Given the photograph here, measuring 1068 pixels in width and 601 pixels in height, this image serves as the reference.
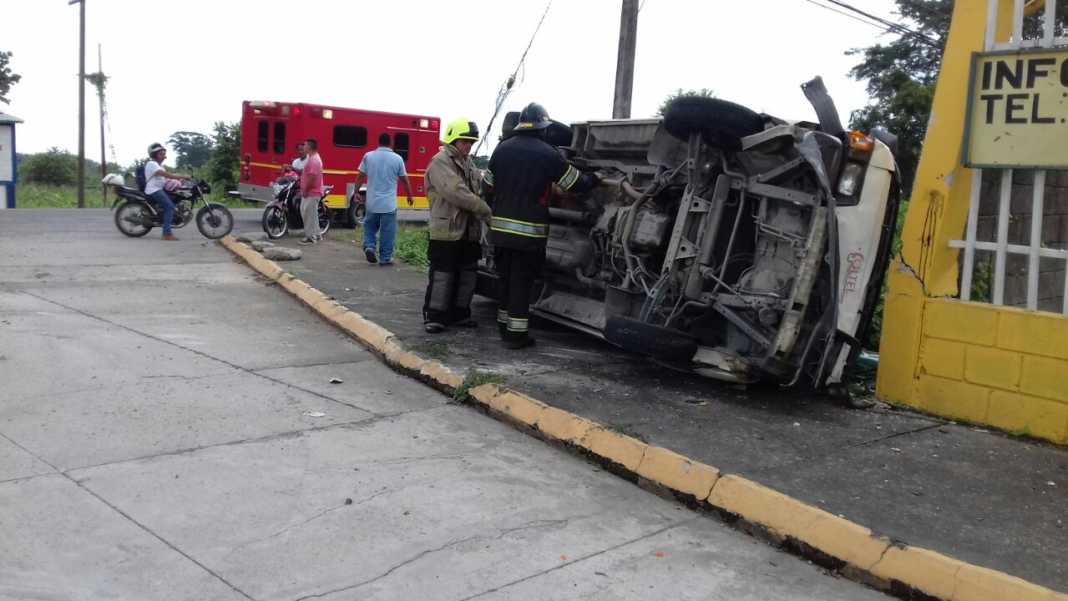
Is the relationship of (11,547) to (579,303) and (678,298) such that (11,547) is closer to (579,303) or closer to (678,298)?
(678,298)

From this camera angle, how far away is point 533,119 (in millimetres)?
7578

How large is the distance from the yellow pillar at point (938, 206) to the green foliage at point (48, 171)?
61.1 metres

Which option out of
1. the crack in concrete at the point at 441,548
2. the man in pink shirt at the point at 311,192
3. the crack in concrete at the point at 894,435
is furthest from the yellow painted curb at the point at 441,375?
the man in pink shirt at the point at 311,192

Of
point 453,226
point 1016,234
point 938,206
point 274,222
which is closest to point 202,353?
point 453,226

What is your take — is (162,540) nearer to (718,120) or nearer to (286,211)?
(718,120)

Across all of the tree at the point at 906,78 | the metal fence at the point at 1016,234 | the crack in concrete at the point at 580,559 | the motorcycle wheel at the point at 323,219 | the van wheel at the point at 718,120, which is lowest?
the crack in concrete at the point at 580,559

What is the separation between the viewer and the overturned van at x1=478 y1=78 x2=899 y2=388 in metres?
5.94

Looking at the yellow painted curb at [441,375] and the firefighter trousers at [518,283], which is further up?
the firefighter trousers at [518,283]

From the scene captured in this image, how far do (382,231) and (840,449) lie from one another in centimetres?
832

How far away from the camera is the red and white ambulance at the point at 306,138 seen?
19984 mm

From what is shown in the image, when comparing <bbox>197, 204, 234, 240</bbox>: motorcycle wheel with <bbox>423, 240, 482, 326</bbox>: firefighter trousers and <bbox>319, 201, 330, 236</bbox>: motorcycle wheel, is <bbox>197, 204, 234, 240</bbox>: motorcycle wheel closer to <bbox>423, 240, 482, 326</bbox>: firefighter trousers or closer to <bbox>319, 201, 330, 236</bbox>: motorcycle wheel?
<bbox>319, 201, 330, 236</bbox>: motorcycle wheel

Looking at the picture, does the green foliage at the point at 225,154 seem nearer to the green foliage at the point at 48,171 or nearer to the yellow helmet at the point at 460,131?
the green foliage at the point at 48,171

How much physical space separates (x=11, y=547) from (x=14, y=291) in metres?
6.64

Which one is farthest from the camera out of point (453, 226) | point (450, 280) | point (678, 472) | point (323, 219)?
point (323, 219)
